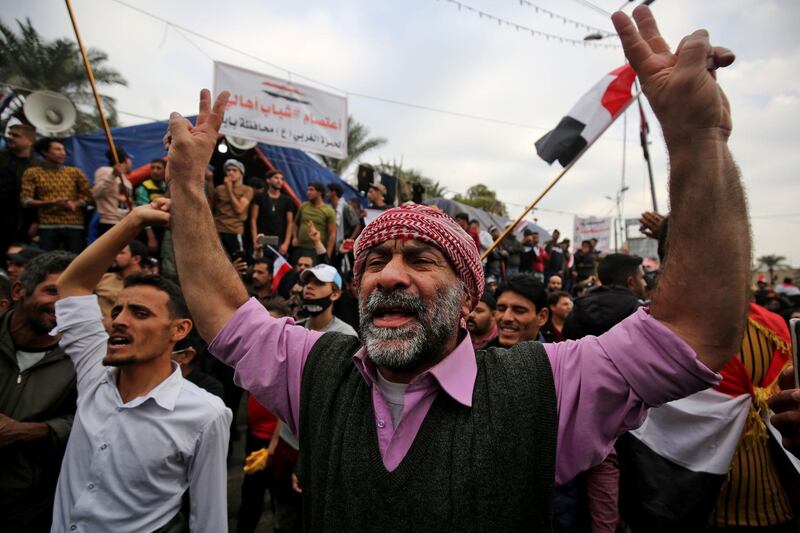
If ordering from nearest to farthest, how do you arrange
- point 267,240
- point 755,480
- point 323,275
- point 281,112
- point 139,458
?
point 139,458 < point 755,480 < point 323,275 < point 267,240 < point 281,112

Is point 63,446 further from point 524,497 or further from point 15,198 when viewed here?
point 15,198

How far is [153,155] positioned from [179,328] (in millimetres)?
8781

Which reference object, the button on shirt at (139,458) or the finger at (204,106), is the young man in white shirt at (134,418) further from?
the finger at (204,106)

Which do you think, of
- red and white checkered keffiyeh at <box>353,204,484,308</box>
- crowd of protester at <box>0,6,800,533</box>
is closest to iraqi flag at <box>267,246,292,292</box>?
crowd of protester at <box>0,6,800,533</box>

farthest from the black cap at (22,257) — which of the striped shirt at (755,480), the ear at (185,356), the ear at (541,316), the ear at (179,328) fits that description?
the striped shirt at (755,480)

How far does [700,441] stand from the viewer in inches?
88.4

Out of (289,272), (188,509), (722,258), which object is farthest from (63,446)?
(289,272)

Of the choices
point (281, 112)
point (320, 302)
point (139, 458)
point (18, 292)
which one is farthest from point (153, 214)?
point (281, 112)

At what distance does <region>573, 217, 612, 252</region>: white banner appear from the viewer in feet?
65.1

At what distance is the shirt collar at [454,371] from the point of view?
136cm

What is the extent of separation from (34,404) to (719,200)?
2924 millimetres

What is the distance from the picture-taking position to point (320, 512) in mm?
1364

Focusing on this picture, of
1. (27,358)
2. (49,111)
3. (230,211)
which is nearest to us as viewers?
(27,358)

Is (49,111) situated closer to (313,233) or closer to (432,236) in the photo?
(313,233)
